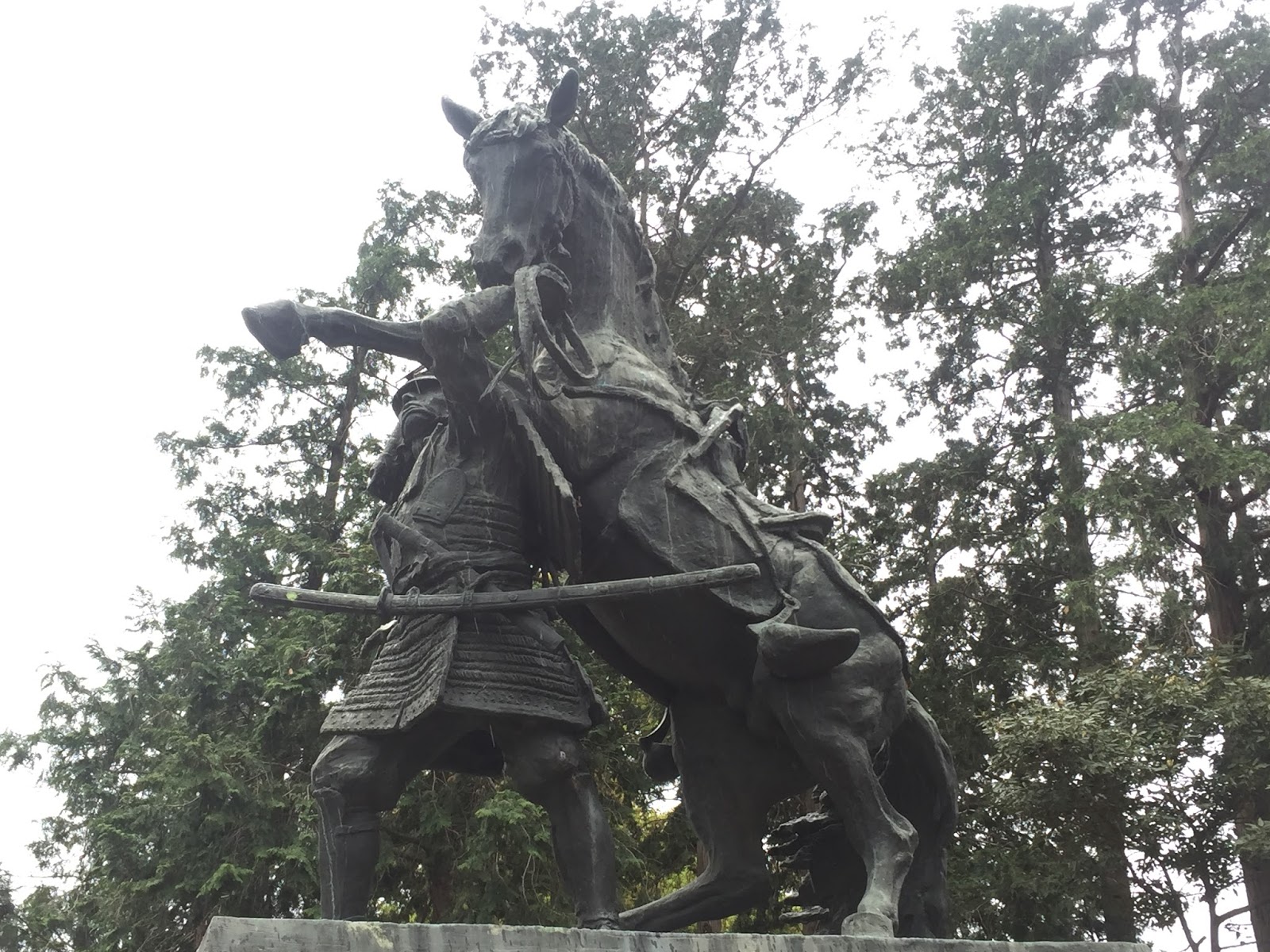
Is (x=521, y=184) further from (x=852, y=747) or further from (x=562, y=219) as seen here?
(x=852, y=747)

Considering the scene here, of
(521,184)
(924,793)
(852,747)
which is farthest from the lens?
(924,793)

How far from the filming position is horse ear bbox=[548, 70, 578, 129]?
436 centimetres

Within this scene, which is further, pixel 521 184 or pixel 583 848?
pixel 521 184

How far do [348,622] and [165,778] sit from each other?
7.43 feet

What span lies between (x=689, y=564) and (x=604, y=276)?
1210 mm

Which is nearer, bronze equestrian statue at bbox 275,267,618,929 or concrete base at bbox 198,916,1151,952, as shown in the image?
concrete base at bbox 198,916,1151,952

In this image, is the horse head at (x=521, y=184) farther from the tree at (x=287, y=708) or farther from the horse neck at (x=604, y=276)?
the tree at (x=287, y=708)

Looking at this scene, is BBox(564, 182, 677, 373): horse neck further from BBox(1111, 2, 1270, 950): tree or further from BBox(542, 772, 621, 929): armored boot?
BBox(1111, 2, 1270, 950): tree

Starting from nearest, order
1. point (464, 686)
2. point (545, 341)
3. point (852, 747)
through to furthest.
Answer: point (464, 686), point (852, 747), point (545, 341)

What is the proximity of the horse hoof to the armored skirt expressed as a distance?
0.97m

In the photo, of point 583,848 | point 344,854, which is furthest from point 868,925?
point 344,854

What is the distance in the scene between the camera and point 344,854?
3584mm

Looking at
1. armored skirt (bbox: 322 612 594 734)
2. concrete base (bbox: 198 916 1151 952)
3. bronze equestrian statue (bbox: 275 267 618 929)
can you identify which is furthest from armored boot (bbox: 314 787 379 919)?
concrete base (bbox: 198 916 1151 952)

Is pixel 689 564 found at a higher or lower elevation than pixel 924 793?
higher
